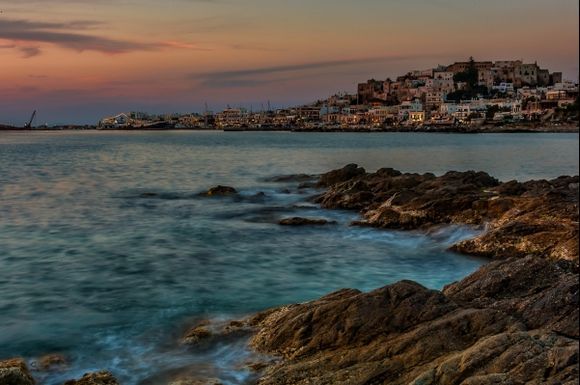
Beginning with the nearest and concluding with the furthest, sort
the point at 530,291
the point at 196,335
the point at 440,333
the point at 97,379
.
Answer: the point at 440,333 < the point at 97,379 < the point at 530,291 < the point at 196,335

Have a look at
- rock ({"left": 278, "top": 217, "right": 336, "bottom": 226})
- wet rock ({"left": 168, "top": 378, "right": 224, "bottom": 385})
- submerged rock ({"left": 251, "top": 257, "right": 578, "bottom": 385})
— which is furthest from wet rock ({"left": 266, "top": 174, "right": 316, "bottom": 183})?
wet rock ({"left": 168, "top": 378, "right": 224, "bottom": 385})

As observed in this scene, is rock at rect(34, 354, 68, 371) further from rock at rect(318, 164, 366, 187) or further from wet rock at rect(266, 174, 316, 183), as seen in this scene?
wet rock at rect(266, 174, 316, 183)

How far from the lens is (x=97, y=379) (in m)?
8.42

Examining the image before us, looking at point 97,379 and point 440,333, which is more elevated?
point 440,333

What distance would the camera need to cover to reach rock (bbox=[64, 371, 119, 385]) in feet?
27.3

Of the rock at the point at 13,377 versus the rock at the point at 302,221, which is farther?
the rock at the point at 302,221

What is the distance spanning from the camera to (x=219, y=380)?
8523 mm

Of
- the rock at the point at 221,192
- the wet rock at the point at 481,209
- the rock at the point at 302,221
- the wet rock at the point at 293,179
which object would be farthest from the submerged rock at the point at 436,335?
the wet rock at the point at 293,179

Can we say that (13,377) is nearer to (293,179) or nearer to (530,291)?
(530,291)

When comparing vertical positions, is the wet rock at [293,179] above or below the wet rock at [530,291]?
below

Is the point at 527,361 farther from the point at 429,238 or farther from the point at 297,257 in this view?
the point at 429,238

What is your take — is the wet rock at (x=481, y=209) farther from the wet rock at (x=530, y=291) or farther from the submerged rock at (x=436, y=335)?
the submerged rock at (x=436, y=335)

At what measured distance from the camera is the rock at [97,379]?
8312mm

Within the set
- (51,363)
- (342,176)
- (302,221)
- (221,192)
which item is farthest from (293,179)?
(51,363)
